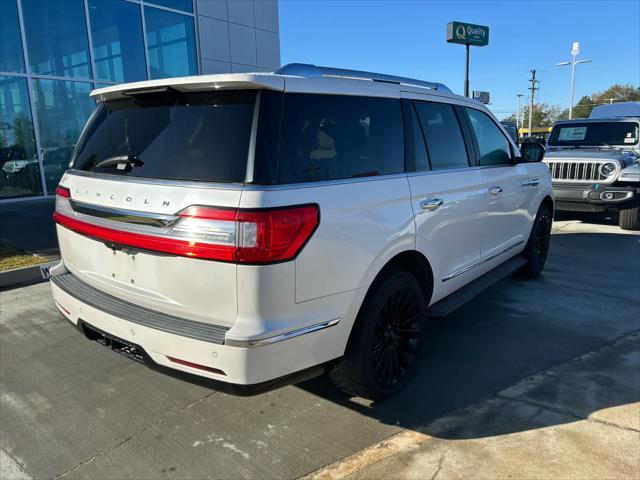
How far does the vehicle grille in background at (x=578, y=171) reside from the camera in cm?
892

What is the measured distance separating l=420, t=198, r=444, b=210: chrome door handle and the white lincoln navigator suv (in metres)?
0.02

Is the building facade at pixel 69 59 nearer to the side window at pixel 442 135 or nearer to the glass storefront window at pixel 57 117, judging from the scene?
the glass storefront window at pixel 57 117

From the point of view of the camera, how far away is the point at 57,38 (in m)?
12.7

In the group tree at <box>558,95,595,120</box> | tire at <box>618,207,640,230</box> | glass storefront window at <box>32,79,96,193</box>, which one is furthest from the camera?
tree at <box>558,95,595,120</box>

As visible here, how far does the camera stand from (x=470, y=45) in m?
25.4

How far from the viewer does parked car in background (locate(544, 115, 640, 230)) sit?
28.6 feet

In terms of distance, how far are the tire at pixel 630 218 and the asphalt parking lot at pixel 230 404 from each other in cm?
471

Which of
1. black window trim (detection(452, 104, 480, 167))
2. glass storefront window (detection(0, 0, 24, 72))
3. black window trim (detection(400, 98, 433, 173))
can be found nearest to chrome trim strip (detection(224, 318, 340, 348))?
black window trim (detection(400, 98, 433, 173))

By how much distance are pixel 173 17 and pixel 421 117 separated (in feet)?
44.4

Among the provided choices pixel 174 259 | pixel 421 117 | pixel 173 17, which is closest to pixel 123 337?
pixel 174 259

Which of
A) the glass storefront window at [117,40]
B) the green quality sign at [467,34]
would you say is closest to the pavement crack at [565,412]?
the glass storefront window at [117,40]

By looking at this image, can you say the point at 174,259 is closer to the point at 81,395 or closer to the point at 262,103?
the point at 262,103

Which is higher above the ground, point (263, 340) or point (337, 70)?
point (337, 70)

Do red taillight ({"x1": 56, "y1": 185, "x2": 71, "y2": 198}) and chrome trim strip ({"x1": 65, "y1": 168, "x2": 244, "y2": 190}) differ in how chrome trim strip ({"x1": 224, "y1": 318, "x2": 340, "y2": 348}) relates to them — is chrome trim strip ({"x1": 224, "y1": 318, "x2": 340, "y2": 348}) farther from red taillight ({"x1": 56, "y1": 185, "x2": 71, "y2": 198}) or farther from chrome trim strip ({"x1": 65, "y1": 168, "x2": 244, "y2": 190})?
red taillight ({"x1": 56, "y1": 185, "x2": 71, "y2": 198})
